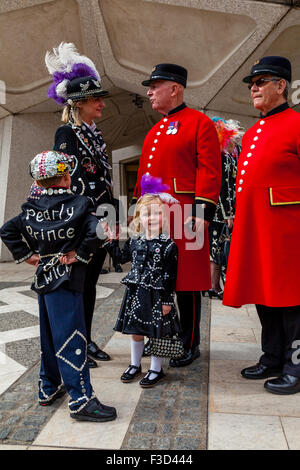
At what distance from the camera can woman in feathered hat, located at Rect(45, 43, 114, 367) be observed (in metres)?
2.93

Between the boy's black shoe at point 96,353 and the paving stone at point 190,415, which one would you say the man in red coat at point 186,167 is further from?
the paving stone at point 190,415

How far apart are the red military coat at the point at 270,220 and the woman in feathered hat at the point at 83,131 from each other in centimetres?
94

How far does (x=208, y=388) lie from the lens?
267 centimetres

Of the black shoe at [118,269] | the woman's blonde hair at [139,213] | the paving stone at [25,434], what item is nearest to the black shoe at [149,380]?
the paving stone at [25,434]

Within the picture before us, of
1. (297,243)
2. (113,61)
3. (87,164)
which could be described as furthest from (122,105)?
(297,243)

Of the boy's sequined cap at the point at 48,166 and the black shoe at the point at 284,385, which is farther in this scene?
the black shoe at the point at 284,385

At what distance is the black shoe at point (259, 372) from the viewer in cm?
282

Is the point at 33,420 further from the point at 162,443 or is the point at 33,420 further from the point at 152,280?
the point at 152,280

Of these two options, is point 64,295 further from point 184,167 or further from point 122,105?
point 122,105

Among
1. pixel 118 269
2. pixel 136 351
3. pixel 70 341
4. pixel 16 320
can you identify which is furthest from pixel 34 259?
pixel 118 269

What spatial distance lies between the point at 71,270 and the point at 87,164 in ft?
3.18

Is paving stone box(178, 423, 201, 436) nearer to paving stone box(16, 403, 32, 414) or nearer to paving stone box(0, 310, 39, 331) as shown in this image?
paving stone box(16, 403, 32, 414)

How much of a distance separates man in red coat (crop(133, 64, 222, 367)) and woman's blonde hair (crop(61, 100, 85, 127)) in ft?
1.63

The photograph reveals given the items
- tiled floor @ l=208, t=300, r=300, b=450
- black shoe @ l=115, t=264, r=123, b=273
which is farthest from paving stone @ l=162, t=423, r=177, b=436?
black shoe @ l=115, t=264, r=123, b=273
